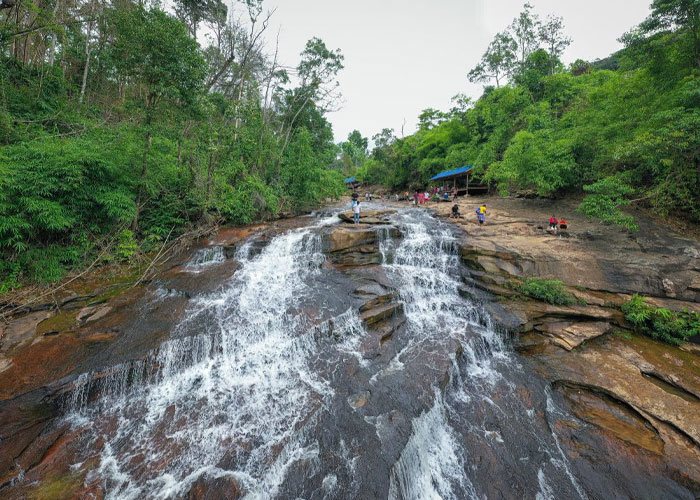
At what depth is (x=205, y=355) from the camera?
19.2 ft

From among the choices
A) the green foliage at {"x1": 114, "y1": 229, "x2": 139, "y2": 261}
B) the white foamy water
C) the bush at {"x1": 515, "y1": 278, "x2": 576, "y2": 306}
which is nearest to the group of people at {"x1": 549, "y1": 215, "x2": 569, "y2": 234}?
the bush at {"x1": 515, "y1": 278, "x2": 576, "y2": 306}

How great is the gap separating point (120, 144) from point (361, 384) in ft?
37.2

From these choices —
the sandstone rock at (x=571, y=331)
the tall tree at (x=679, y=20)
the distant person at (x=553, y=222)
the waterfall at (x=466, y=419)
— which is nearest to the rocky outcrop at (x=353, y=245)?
the waterfall at (x=466, y=419)

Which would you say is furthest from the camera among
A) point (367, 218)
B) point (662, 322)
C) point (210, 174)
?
point (367, 218)

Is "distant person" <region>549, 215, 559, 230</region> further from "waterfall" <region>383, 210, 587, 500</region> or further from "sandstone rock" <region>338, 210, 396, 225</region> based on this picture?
"sandstone rock" <region>338, 210, 396, 225</region>

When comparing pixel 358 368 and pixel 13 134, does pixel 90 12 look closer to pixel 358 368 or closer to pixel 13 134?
pixel 13 134

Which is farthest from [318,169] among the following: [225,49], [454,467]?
[454,467]

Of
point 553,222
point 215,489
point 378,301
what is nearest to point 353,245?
point 378,301

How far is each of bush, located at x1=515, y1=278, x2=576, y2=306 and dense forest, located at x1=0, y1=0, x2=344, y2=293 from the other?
1310 cm

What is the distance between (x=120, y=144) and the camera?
8797 mm

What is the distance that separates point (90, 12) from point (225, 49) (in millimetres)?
6514

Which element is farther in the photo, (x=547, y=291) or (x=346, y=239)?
(x=346, y=239)

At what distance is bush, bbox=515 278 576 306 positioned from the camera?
24.5 ft

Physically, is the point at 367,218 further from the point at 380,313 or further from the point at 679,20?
the point at 679,20
